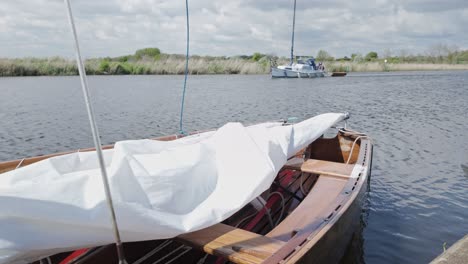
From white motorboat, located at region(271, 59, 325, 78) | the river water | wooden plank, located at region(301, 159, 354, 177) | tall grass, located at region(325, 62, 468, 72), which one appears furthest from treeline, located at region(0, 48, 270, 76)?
wooden plank, located at region(301, 159, 354, 177)

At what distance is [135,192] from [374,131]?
11.2 m

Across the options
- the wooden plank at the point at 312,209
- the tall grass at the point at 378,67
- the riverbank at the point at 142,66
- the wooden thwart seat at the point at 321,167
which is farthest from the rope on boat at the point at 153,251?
the tall grass at the point at 378,67

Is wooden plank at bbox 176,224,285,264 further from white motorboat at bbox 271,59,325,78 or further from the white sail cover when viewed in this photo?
white motorboat at bbox 271,59,325,78

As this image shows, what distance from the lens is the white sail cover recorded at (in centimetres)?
205

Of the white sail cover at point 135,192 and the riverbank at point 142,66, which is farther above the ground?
the white sail cover at point 135,192

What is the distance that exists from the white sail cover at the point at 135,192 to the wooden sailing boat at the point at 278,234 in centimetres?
22

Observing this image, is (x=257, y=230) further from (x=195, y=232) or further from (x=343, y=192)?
→ (x=195, y=232)

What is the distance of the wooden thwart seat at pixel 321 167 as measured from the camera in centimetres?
475

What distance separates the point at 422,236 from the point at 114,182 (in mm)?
4812

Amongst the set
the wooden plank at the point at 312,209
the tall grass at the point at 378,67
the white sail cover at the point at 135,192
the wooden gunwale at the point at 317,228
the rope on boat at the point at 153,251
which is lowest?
the tall grass at the point at 378,67

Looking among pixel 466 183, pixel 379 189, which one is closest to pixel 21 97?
pixel 379 189

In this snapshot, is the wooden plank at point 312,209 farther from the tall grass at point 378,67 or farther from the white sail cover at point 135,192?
the tall grass at point 378,67

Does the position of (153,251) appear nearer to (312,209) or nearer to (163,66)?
(312,209)

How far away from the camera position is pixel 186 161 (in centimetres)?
314
